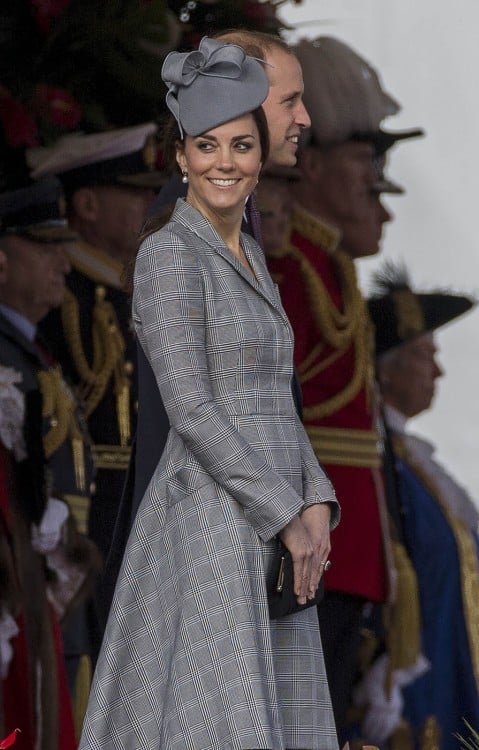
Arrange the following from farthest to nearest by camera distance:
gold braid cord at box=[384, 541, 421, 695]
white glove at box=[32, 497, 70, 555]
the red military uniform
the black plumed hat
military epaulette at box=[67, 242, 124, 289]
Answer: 1. the black plumed hat
2. gold braid cord at box=[384, 541, 421, 695]
3. military epaulette at box=[67, 242, 124, 289]
4. the red military uniform
5. white glove at box=[32, 497, 70, 555]

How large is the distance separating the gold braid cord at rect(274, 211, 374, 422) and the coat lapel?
1.90 m

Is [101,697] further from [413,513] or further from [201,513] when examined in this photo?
[413,513]

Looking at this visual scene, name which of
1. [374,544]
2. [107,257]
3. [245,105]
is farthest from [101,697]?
[107,257]

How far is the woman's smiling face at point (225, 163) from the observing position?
10.2 feet

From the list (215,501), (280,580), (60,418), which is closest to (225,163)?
(215,501)

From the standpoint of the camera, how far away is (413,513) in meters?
5.83

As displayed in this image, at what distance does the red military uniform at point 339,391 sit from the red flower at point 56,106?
0.58 metres

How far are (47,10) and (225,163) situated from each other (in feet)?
6.62

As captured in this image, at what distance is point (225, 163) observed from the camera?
310 centimetres

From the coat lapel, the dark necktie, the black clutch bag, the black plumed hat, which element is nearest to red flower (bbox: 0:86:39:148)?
the black plumed hat

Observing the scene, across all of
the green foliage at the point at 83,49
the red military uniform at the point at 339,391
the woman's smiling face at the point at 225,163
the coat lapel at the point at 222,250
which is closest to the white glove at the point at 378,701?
the red military uniform at the point at 339,391

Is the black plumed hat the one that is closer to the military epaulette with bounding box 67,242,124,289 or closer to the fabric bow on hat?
the military epaulette with bounding box 67,242,124,289

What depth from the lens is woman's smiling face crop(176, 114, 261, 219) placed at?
3107 mm

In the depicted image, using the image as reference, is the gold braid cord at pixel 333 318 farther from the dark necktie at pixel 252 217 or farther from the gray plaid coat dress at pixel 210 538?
the gray plaid coat dress at pixel 210 538
